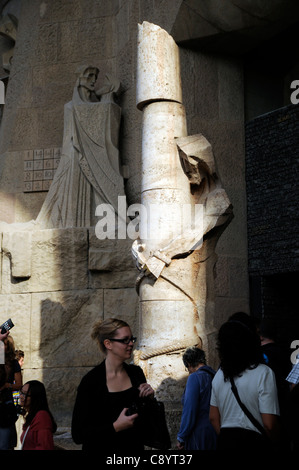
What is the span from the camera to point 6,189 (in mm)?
10492

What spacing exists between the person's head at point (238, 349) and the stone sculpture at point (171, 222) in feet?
9.26

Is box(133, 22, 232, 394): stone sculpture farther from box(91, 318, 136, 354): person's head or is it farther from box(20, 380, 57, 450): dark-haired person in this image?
box(91, 318, 136, 354): person's head

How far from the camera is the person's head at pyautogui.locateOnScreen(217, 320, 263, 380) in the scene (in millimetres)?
3641

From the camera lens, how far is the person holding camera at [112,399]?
3.33 metres

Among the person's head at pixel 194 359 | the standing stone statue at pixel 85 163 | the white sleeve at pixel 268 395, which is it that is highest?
the standing stone statue at pixel 85 163

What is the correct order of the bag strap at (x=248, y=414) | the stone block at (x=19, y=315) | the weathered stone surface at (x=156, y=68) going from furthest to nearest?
the stone block at (x=19, y=315)
the weathered stone surface at (x=156, y=68)
the bag strap at (x=248, y=414)

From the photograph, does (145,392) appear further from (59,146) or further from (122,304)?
(59,146)

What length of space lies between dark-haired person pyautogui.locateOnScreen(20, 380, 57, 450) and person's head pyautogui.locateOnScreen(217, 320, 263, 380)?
3.53 ft

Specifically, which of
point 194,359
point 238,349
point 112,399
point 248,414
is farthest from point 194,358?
point 112,399

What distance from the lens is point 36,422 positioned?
4008mm

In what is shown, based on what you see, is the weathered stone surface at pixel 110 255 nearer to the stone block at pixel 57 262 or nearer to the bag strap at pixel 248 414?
the stone block at pixel 57 262

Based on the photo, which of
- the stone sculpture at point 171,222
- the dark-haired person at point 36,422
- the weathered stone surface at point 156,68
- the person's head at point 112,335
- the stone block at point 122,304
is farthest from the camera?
the stone block at point 122,304

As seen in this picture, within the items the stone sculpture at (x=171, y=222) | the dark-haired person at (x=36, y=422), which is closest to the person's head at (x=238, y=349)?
the dark-haired person at (x=36, y=422)

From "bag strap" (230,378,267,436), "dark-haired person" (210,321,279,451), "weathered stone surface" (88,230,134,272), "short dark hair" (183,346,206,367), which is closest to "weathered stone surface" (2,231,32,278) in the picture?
"weathered stone surface" (88,230,134,272)
